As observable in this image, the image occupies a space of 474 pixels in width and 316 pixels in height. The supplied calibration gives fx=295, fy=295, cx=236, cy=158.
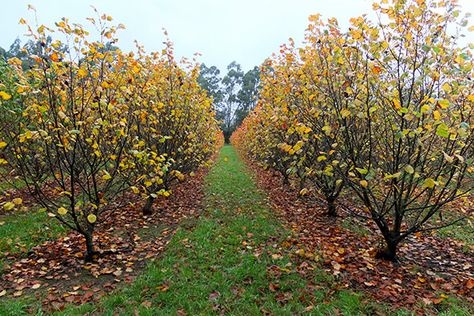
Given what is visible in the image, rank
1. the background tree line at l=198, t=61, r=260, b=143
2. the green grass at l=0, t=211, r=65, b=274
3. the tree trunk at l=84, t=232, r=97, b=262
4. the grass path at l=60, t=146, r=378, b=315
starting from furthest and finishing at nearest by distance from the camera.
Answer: the background tree line at l=198, t=61, r=260, b=143
the green grass at l=0, t=211, r=65, b=274
the tree trunk at l=84, t=232, r=97, b=262
the grass path at l=60, t=146, r=378, b=315

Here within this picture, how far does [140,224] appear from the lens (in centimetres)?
630

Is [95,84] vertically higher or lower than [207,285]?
higher

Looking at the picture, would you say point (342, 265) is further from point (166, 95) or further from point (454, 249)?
point (166, 95)

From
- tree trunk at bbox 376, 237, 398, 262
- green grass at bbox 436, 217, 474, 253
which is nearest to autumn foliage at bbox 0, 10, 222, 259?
tree trunk at bbox 376, 237, 398, 262

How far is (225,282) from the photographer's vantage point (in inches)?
153

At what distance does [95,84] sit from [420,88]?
4.59 meters

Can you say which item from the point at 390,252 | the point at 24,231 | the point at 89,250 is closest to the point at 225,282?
the point at 89,250

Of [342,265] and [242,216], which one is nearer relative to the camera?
[342,265]

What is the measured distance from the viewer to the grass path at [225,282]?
335 cm

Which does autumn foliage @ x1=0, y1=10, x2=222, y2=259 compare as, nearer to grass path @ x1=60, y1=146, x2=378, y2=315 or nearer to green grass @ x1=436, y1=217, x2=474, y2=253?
grass path @ x1=60, y1=146, x2=378, y2=315

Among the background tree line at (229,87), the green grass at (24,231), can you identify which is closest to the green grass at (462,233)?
the green grass at (24,231)

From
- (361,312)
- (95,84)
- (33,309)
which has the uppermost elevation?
(95,84)

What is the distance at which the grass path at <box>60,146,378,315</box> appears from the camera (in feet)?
11.0

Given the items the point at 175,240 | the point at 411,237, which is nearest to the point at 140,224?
the point at 175,240
